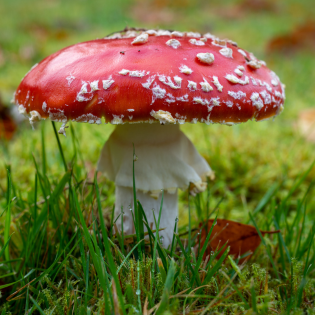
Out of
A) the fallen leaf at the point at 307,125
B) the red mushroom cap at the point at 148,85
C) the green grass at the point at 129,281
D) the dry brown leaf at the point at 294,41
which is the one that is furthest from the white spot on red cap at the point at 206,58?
the dry brown leaf at the point at 294,41

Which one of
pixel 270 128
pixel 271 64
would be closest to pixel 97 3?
pixel 271 64

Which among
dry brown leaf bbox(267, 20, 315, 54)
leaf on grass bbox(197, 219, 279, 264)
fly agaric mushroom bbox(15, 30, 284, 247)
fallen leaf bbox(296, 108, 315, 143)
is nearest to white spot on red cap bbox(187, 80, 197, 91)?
fly agaric mushroom bbox(15, 30, 284, 247)

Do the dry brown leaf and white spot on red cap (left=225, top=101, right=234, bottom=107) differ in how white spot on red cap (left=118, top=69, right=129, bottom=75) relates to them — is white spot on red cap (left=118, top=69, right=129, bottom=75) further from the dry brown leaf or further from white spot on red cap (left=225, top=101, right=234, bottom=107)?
the dry brown leaf

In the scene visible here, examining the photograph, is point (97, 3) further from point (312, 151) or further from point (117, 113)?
point (117, 113)

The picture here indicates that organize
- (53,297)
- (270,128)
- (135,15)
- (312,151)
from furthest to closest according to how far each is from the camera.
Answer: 1. (135,15)
2. (270,128)
3. (312,151)
4. (53,297)

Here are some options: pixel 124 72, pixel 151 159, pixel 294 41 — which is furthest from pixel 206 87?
pixel 294 41

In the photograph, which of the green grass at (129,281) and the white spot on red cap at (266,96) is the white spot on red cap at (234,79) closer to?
the white spot on red cap at (266,96)
